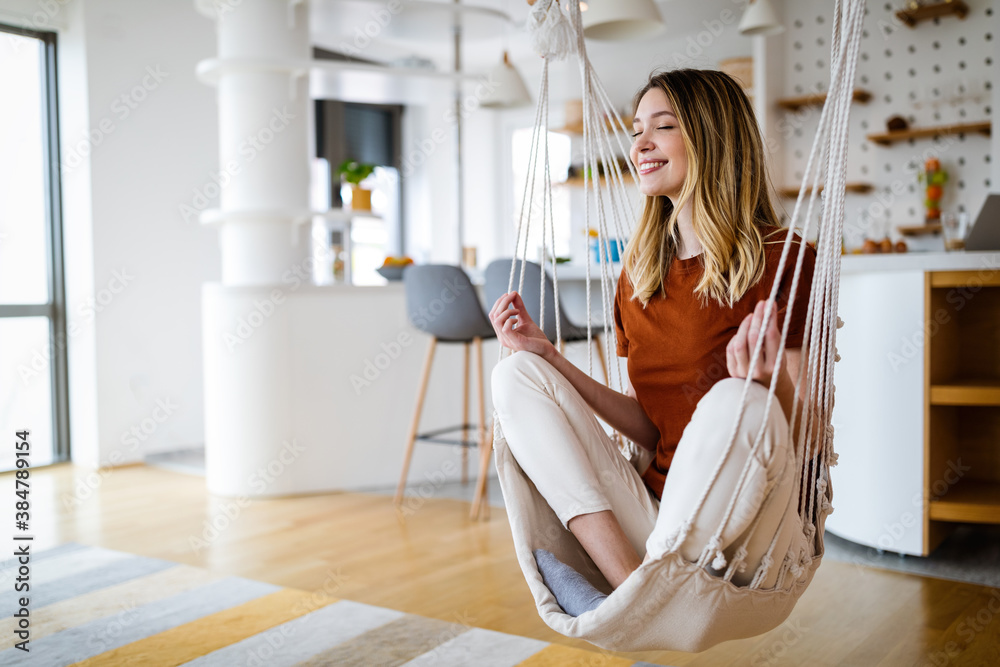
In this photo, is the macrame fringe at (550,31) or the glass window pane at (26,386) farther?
the glass window pane at (26,386)

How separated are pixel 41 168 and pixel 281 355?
5.85 ft

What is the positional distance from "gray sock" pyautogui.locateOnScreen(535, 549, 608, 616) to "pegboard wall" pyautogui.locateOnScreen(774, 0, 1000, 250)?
4038mm

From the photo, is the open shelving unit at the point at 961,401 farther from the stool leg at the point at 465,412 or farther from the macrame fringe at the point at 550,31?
the stool leg at the point at 465,412

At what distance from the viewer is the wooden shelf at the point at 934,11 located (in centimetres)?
439

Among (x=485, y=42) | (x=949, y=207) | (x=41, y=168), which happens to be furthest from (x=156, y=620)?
(x=485, y=42)

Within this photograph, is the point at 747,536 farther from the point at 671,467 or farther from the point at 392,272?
the point at 392,272

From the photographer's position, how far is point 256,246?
11.5ft

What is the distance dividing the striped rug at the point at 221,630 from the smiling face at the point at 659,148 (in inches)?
40.2

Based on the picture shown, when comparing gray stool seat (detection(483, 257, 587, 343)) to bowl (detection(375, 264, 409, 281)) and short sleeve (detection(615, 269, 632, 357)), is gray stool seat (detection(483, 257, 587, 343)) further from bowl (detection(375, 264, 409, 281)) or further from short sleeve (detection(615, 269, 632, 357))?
short sleeve (detection(615, 269, 632, 357))

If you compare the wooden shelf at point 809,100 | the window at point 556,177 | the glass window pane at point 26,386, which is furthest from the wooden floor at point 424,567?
the window at point 556,177

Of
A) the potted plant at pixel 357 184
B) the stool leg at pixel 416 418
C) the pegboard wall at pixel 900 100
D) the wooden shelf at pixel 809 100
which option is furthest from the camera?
the wooden shelf at pixel 809 100

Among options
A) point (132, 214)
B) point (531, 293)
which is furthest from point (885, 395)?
point (132, 214)

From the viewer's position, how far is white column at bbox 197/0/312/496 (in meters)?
3.44

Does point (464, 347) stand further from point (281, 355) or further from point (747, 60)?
point (747, 60)
